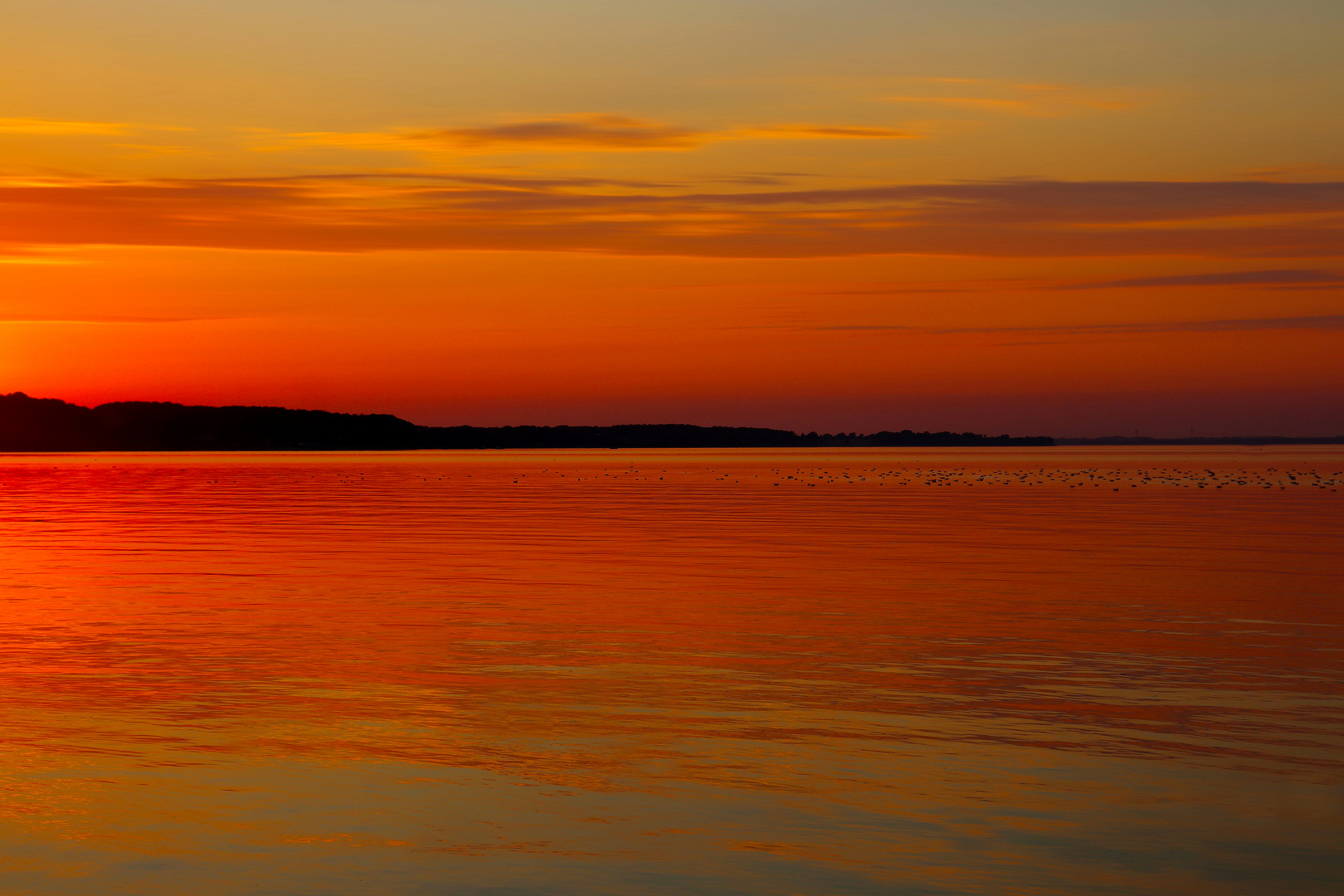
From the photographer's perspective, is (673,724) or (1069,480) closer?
(673,724)

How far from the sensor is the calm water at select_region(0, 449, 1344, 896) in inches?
411

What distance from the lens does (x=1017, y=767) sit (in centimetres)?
1298

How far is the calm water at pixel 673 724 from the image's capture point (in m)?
10.4

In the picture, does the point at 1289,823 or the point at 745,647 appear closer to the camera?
the point at 1289,823

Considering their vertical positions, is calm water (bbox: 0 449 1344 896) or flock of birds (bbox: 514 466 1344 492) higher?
flock of birds (bbox: 514 466 1344 492)

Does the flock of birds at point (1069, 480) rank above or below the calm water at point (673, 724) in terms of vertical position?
above

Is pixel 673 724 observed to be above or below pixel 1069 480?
below

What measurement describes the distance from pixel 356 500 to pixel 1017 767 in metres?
57.2

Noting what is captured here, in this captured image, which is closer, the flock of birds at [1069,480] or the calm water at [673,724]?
the calm water at [673,724]

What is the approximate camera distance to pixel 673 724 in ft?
48.9

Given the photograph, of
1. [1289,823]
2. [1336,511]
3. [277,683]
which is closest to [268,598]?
[277,683]

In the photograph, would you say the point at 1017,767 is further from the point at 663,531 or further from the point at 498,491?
the point at 498,491

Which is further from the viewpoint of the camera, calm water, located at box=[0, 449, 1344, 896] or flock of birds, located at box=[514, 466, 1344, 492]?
flock of birds, located at box=[514, 466, 1344, 492]

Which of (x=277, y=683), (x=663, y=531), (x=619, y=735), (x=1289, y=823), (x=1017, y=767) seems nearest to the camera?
(x=1289, y=823)
